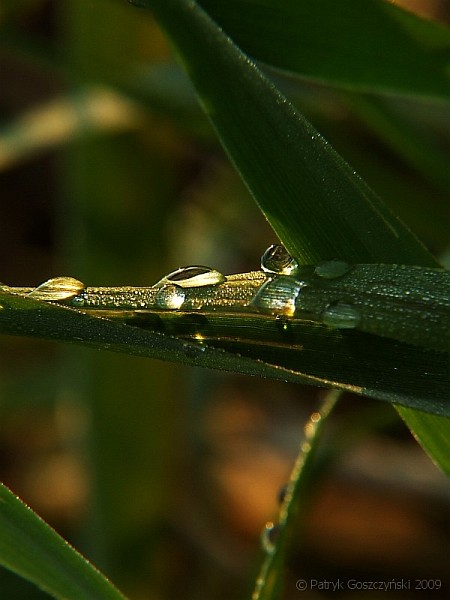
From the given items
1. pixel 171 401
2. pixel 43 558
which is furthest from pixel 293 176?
pixel 171 401

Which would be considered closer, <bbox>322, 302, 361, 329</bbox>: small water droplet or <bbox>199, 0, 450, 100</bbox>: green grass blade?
<bbox>322, 302, 361, 329</bbox>: small water droplet

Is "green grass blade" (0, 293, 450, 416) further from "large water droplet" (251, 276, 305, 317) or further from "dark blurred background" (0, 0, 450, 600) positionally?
"dark blurred background" (0, 0, 450, 600)

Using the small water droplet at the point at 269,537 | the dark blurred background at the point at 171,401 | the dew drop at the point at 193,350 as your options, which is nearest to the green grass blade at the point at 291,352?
the dew drop at the point at 193,350

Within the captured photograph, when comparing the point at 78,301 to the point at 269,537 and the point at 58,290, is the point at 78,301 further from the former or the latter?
the point at 269,537

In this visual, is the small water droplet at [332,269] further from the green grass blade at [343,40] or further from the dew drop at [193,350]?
the green grass blade at [343,40]

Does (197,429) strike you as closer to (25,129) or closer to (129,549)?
(129,549)

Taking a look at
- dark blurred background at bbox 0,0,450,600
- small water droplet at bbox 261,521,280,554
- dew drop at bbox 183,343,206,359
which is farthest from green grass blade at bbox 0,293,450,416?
dark blurred background at bbox 0,0,450,600
